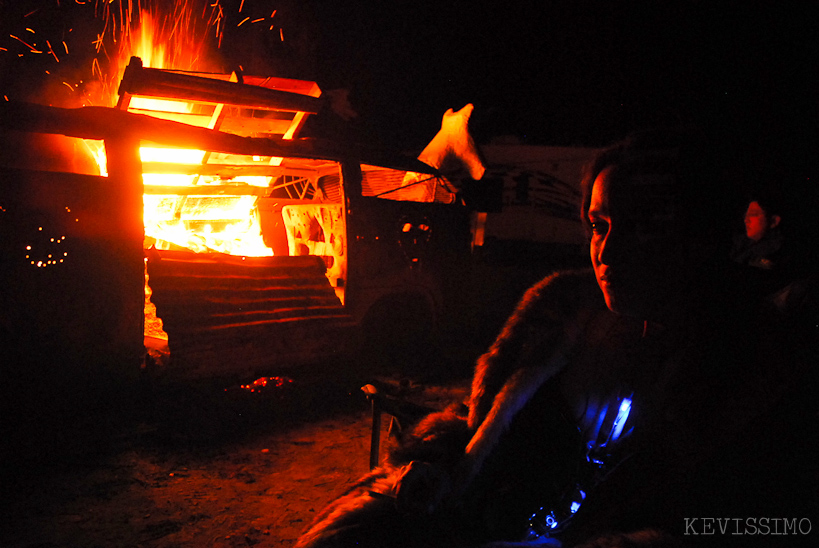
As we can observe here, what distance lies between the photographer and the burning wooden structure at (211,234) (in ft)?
16.8

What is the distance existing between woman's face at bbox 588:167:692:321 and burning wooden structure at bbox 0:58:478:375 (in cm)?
573

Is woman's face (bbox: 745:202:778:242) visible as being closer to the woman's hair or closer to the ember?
the woman's hair

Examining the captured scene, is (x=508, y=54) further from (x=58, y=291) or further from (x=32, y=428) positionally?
(x=32, y=428)

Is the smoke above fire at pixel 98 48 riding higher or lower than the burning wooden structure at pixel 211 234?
higher

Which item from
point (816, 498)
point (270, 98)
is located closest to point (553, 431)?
point (816, 498)

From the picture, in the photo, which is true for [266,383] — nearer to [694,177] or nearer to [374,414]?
[374,414]

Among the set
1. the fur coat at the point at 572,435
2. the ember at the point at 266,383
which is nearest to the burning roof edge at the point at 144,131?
the ember at the point at 266,383

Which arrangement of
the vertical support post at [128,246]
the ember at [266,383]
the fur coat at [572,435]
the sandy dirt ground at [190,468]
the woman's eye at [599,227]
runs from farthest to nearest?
the ember at [266,383] < the vertical support post at [128,246] < the sandy dirt ground at [190,468] < the woman's eye at [599,227] < the fur coat at [572,435]

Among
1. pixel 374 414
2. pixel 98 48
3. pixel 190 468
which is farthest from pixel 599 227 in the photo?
pixel 98 48

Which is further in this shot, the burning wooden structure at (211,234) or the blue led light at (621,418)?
the burning wooden structure at (211,234)

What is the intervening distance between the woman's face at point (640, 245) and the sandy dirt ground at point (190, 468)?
255 centimetres

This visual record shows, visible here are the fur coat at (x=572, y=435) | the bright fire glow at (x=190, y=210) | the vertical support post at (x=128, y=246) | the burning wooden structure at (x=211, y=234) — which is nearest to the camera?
the fur coat at (x=572, y=435)

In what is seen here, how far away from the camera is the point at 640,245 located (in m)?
1.54

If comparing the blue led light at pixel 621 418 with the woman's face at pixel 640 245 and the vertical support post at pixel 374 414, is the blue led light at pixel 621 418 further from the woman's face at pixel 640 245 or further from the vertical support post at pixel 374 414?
the vertical support post at pixel 374 414
